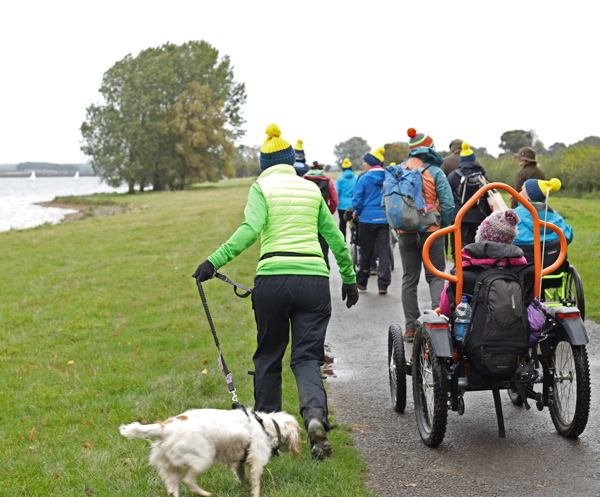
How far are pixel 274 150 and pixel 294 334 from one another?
1258 millimetres

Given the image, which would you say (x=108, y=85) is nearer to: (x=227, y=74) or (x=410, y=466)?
(x=227, y=74)

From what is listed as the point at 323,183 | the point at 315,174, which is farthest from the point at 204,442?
the point at 323,183

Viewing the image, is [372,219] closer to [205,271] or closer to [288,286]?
[288,286]

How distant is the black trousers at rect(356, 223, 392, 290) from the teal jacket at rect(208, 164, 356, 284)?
6691 millimetres

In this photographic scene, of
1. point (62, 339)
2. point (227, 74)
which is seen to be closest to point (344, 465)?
point (62, 339)

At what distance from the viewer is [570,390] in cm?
522

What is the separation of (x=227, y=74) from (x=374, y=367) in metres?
73.8

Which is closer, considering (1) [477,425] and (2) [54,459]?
(2) [54,459]

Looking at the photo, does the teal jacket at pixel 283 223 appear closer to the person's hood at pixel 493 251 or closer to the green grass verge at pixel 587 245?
the person's hood at pixel 493 251

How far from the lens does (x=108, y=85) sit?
72125 millimetres

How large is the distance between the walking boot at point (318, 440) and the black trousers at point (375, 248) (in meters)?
7.03

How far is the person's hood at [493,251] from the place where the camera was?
5.16 meters

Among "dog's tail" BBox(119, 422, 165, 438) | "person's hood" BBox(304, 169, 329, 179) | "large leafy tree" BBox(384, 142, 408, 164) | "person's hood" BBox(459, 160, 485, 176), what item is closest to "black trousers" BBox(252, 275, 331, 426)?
"dog's tail" BBox(119, 422, 165, 438)

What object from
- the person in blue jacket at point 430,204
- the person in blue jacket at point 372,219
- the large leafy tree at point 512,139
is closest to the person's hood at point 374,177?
the person in blue jacket at point 372,219
